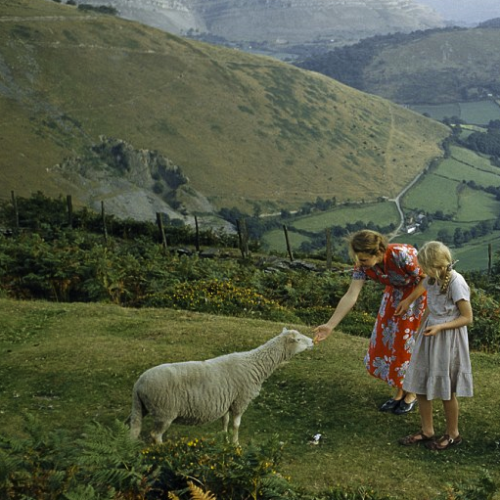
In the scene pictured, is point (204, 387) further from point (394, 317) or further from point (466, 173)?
point (466, 173)

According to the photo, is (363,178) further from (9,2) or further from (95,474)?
(95,474)

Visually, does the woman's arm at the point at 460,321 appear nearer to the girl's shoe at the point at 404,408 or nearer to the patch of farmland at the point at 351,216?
the girl's shoe at the point at 404,408

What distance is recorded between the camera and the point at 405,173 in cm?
14100

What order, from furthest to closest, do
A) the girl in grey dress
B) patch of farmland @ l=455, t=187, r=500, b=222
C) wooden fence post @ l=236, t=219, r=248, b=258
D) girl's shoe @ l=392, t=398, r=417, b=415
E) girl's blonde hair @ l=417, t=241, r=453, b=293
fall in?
patch of farmland @ l=455, t=187, r=500, b=222 < wooden fence post @ l=236, t=219, r=248, b=258 < girl's shoe @ l=392, t=398, r=417, b=415 < the girl in grey dress < girl's blonde hair @ l=417, t=241, r=453, b=293

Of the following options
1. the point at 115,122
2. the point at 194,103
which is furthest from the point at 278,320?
the point at 194,103

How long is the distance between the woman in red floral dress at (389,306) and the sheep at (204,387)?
2.23 ft

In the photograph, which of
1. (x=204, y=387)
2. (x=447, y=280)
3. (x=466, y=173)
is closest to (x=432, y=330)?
(x=447, y=280)

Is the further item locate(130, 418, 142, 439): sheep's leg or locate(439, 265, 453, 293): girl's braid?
locate(130, 418, 142, 439): sheep's leg

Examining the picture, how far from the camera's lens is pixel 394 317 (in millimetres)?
9930

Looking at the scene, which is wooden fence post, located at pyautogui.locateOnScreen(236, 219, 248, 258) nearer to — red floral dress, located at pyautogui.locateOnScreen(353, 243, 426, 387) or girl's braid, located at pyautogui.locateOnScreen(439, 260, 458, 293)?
red floral dress, located at pyautogui.locateOnScreen(353, 243, 426, 387)

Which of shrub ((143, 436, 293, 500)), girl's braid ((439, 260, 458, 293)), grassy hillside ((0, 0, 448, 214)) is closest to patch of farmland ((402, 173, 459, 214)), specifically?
grassy hillside ((0, 0, 448, 214))

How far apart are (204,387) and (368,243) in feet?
9.17

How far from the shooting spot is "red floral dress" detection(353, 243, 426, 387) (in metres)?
9.44

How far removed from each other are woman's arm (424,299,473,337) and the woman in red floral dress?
103cm
